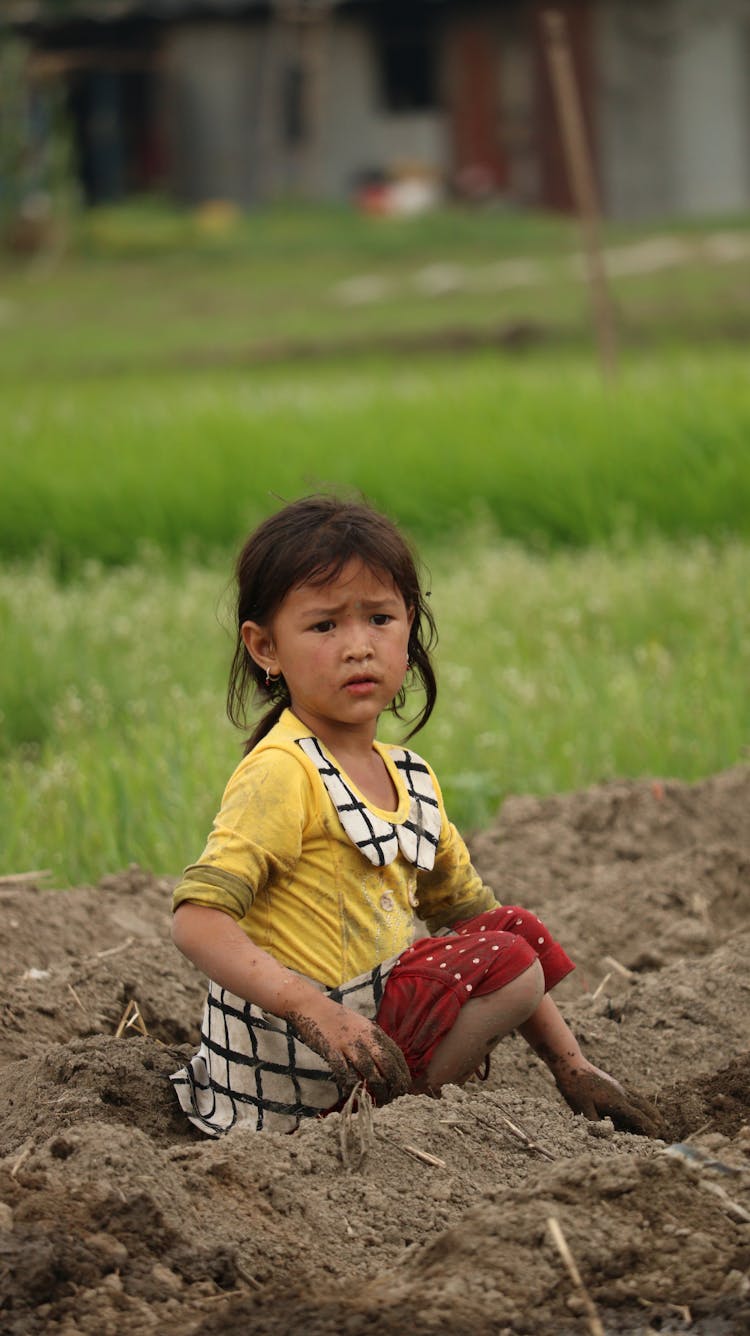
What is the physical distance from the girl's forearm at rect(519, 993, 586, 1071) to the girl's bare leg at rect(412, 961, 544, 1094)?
9cm

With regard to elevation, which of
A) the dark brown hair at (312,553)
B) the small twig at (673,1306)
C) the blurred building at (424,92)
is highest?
the dark brown hair at (312,553)

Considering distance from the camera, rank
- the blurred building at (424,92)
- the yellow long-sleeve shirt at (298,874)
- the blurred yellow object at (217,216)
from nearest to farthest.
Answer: the yellow long-sleeve shirt at (298,874)
the blurred yellow object at (217,216)
the blurred building at (424,92)

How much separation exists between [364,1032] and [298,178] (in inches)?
1163

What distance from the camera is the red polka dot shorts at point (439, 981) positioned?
2.93 m

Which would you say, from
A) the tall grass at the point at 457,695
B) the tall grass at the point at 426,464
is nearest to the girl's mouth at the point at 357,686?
the tall grass at the point at 457,695

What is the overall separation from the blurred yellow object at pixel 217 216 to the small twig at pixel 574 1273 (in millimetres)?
26129

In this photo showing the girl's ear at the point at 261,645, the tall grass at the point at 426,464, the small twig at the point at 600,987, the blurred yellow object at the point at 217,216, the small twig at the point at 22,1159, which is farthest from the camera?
the blurred yellow object at the point at 217,216

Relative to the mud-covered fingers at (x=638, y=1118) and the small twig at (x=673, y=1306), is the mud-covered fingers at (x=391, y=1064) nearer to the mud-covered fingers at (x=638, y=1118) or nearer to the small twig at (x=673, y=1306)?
the mud-covered fingers at (x=638, y=1118)

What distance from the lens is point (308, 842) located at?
9.70 ft

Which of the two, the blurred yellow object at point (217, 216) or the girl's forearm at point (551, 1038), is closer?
the girl's forearm at point (551, 1038)

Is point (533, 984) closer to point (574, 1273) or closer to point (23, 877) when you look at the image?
point (574, 1273)

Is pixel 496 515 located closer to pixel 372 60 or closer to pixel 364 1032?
pixel 364 1032

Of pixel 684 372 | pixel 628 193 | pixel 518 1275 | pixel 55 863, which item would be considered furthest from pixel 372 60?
pixel 518 1275

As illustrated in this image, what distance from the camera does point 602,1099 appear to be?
305cm
